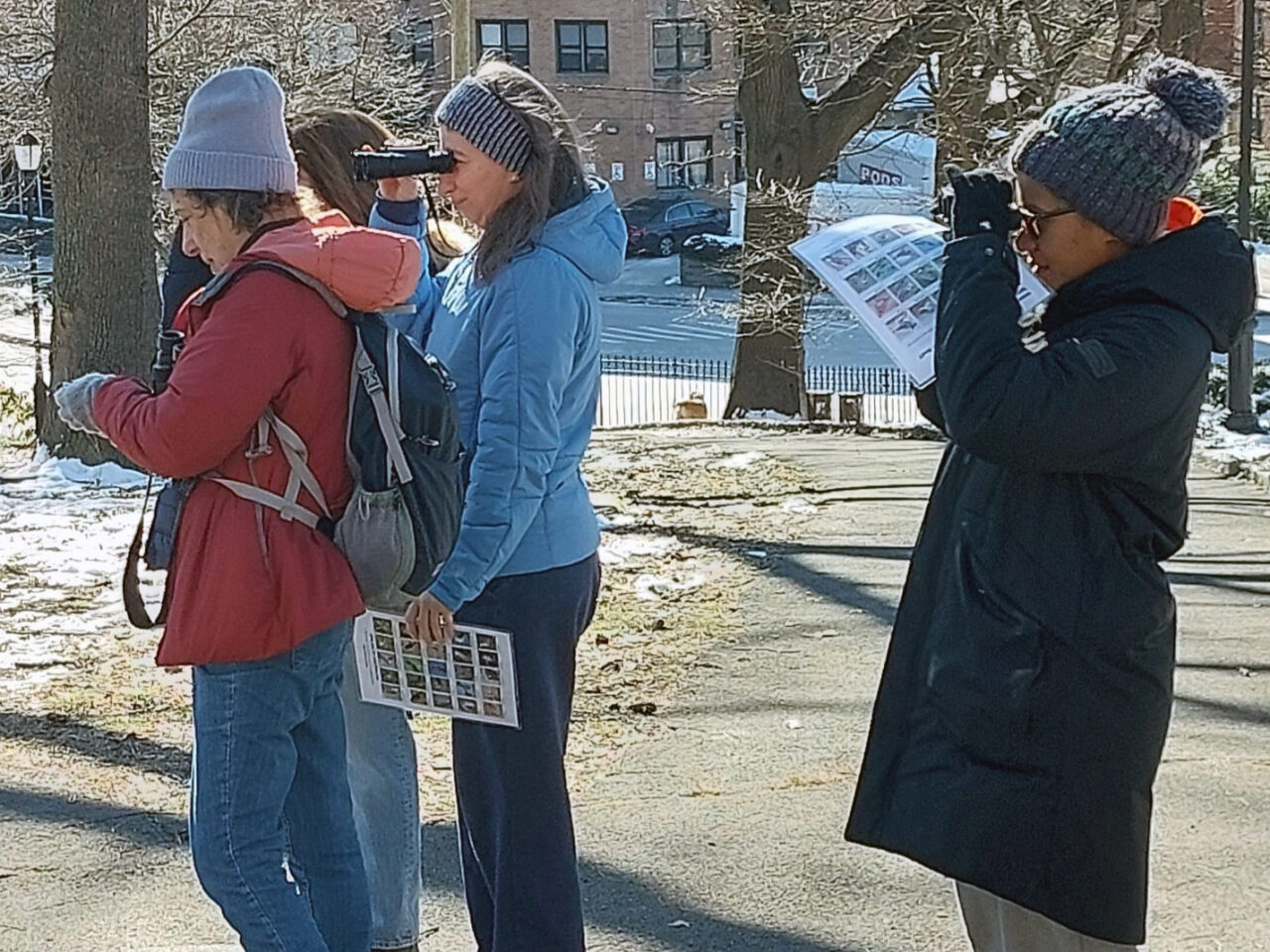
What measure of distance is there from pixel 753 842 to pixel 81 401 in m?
2.35

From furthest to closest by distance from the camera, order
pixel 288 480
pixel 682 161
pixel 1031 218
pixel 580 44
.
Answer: pixel 682 161
pixel 580 44
pixel 288 480
pixel 1031 218

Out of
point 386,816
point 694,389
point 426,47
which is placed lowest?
point 694,389

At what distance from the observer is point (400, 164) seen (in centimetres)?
342

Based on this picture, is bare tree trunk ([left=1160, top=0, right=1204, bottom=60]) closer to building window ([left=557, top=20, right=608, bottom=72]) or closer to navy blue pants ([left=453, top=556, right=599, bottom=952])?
navy blue pants ([left=453, top=556, right=599, bottom=952])

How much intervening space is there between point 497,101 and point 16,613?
4987 millimetres

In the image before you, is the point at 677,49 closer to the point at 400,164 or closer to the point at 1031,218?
the point at 400,164

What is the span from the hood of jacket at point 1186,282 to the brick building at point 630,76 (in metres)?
42.9

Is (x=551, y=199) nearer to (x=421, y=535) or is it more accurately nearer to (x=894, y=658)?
(x=421, y=535)

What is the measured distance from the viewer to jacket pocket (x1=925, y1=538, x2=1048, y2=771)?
2588 mm

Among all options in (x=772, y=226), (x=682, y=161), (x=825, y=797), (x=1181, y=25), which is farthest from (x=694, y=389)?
(x=825, y=797)

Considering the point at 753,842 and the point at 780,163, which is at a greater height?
the point at 780,163

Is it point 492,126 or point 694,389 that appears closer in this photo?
point 492,126

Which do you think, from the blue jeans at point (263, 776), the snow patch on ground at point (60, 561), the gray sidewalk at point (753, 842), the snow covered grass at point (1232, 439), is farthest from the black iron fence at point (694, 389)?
the blue jeans at point (263, 776)

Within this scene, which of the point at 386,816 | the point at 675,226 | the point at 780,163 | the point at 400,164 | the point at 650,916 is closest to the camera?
the point at 400,164
